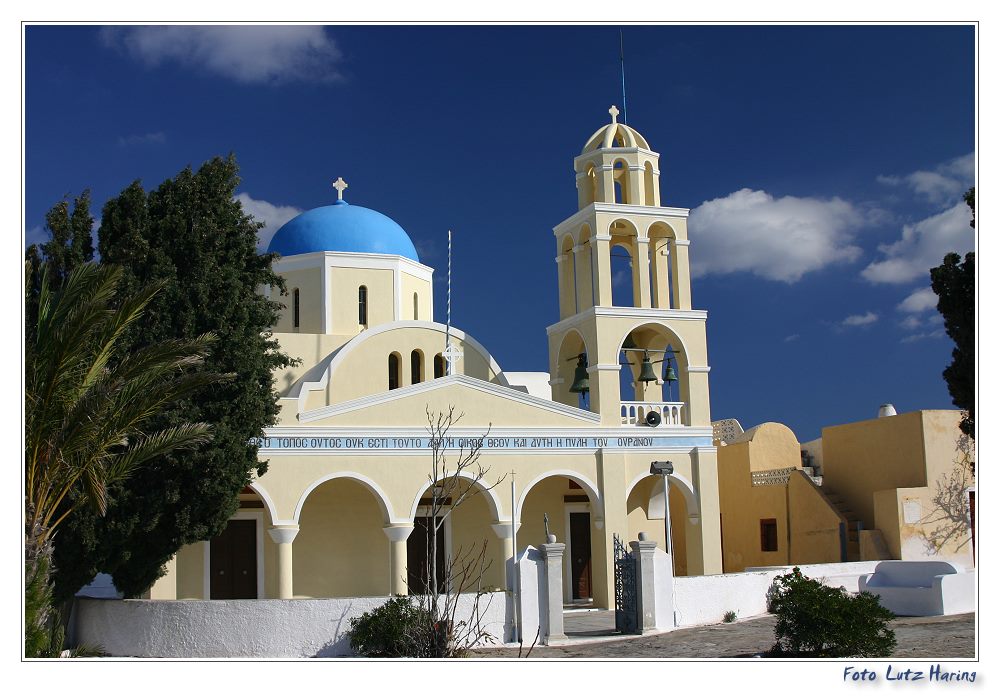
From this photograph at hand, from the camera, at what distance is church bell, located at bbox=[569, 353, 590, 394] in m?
21.6

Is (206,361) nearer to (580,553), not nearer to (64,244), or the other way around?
(64,244)

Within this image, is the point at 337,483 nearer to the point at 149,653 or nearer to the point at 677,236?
the point at 149,653

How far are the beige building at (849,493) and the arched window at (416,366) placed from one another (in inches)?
316

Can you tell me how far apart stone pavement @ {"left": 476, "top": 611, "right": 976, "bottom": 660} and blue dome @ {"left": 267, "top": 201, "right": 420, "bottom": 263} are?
1083cm

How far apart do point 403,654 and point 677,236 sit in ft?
35.3

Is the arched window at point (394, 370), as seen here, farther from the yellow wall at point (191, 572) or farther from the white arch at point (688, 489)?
the white arch at point (688, 489)

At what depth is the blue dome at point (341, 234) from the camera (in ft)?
82.4

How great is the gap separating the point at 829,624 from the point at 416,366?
11.7 meters

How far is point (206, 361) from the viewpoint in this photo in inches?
634

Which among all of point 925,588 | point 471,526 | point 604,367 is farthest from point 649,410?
point 925,588

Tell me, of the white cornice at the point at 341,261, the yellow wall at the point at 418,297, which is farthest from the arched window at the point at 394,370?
the white cornice at the point at 341,261

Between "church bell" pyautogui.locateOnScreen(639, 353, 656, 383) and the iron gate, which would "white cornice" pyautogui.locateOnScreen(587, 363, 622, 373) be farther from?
the iron gate

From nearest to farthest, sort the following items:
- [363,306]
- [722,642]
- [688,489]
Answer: [722,642] < [688,489] < [363,306]

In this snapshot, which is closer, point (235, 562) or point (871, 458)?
point (235, 562)
